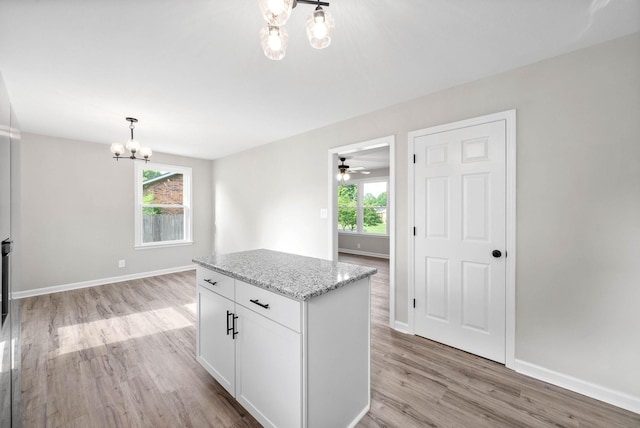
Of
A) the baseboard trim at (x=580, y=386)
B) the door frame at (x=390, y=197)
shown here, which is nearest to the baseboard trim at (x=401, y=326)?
the door frame at (x=390, y=197)

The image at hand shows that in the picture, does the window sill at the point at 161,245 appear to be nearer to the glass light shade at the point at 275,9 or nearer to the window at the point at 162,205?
the window at the point at 162,205

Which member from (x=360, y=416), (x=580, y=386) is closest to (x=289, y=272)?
(x=360, y=416)

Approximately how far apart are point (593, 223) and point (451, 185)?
0.99 meters

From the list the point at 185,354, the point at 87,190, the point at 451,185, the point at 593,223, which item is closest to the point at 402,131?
the point at 451,185

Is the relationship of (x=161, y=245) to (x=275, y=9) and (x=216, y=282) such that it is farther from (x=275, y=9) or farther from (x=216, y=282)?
(x=275, y=9)

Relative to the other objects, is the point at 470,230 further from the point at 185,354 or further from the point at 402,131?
the point at 185,354

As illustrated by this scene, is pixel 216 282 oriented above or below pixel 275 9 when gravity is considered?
below

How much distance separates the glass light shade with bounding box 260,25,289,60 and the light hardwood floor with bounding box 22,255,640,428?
2060 millimetres

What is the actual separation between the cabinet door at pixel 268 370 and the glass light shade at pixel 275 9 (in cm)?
138

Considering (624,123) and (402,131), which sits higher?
(402,131)

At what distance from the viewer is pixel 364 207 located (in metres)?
7.95

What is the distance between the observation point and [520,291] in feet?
7.07

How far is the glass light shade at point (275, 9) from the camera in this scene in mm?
974

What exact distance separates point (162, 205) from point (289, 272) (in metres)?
4.76
